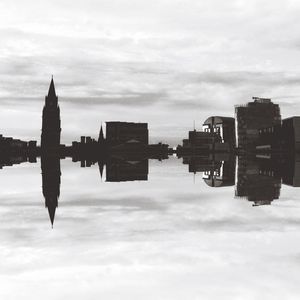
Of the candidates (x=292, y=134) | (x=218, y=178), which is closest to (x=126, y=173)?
(x=218, y=178)

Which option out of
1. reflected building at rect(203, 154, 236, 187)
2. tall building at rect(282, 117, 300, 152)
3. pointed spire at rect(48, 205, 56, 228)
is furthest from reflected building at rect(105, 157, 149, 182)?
tall building at rect(282, 117, 300, 152)

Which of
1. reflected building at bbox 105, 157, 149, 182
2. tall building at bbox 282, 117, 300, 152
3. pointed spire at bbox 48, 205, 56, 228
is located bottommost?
pointed spire at bbox 48, 205, 56, 228

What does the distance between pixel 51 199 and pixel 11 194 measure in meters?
7.09

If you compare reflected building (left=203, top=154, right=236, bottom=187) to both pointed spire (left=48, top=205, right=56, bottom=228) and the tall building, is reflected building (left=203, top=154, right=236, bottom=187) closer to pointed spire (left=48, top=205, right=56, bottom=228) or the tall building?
pointed spire (left=48, top=205, right=56, bottom=228)

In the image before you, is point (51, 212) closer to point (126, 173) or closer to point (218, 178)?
point (218, 178)

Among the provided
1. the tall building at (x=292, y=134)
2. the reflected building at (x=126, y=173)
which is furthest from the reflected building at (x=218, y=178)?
the tall building at (x=292, y=134)

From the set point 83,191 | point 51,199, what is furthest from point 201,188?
point 51,199

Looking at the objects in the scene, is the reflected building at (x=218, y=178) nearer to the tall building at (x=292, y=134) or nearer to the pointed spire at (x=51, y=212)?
the pointed spire at (x=51, y=212)

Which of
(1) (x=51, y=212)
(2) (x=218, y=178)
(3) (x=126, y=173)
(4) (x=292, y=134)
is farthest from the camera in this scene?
(4) (x=292, y=134)

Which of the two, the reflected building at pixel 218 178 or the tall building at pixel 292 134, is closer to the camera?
the reflected building at pixel 218 178

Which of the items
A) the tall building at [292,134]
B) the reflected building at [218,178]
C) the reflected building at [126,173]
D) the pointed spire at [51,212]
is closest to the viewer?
the pointed spire at [51,212]

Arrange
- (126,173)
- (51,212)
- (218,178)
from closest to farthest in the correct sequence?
(51,212) < (218,178) < (126,173)

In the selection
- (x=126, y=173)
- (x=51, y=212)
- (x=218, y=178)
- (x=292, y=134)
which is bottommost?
(x=51, y=212)

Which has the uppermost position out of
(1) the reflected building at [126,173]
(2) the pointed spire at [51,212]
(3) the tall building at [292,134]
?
(3) the tall building at [292,134]
